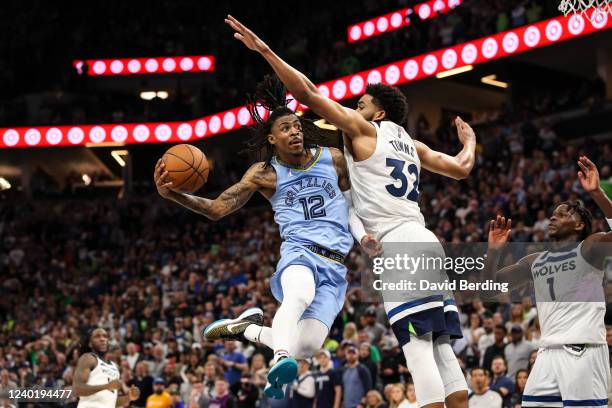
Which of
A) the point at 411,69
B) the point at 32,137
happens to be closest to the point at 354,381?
the point at 411,69

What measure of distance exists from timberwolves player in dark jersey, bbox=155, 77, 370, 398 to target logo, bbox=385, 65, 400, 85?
15.8m

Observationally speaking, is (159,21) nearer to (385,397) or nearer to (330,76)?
(330,76)

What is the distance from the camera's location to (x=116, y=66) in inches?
1239

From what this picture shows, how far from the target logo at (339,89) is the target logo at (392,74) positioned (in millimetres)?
1164

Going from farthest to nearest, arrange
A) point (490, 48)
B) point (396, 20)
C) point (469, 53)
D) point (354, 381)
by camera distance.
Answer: point (396, 20)
point (469, 53)
point (490, 48)
point (354, 381)

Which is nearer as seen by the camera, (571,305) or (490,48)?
(571,305)

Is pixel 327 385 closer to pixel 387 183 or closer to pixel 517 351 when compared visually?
pixel 517 351

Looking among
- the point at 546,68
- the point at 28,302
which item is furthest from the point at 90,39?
the point at 546,68

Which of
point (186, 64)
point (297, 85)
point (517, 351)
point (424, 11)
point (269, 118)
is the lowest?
point (517, 351)

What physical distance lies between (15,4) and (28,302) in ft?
44.2

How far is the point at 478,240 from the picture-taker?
1481 centimetres

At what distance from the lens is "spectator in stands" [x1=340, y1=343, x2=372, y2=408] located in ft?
40.0

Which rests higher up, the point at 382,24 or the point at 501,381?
the point at 382,24

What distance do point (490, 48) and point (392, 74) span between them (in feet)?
9.58
